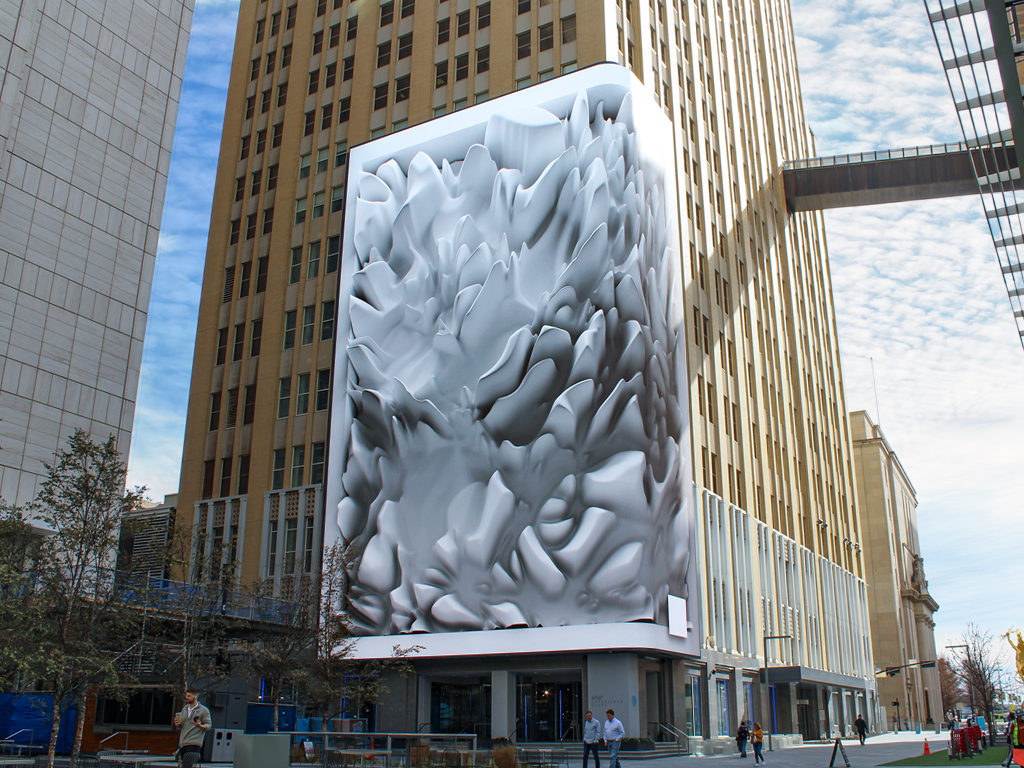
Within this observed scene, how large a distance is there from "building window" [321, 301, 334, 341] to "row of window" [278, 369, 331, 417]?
7.53 ft

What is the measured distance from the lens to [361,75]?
207 ft

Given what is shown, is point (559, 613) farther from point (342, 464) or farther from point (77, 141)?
point (77, 141)

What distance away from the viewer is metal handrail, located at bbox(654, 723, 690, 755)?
4359 cm

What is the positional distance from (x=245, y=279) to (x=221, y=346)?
4.79 metres

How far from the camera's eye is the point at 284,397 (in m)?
57.8

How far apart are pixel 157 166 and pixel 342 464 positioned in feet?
76.6

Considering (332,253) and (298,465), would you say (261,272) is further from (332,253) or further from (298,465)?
(298,465)

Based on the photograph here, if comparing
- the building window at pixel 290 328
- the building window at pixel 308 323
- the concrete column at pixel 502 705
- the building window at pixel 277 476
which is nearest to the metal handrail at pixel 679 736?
the concrete column at pixel 502 705

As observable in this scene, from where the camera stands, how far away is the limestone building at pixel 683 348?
156 feet

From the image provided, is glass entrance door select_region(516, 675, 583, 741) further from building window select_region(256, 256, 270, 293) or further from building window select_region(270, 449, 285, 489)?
building window select_region(256, 256, 270, 293)

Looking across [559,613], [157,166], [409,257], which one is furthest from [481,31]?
[559,613]

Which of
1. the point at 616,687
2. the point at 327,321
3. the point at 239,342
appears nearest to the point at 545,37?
the point at 327,321

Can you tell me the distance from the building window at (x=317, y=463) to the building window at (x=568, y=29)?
91.5 ft

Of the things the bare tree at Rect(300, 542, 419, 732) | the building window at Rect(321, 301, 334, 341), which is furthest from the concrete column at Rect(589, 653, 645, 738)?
the building window at Rect(321, 301, 334, 341)
